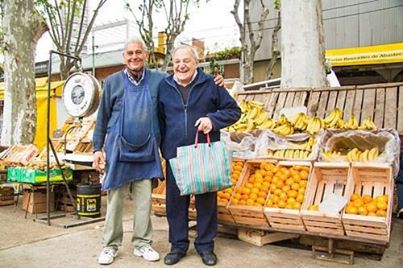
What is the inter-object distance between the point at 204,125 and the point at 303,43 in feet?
10.0

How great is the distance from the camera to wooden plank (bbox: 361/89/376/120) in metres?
5.06

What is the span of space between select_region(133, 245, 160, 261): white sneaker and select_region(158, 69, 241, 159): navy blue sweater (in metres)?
0.86

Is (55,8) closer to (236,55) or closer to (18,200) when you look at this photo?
(236,55)

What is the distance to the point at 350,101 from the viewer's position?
5340 mm

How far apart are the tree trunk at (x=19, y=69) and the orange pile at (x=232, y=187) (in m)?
5.45

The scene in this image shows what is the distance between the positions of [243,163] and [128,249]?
1503 mm

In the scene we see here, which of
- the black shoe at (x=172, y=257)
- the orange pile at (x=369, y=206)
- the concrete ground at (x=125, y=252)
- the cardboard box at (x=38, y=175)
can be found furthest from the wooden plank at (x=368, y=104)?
the cardboard box at (x=38, y=175)

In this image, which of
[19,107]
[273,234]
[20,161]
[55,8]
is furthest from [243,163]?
[55,8]

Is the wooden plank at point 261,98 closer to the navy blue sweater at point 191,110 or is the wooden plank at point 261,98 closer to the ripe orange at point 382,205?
the navy blue sweater at point 191,110

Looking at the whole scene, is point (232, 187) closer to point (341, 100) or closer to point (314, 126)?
point (314, 126)

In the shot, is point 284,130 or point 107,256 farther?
point 284,130

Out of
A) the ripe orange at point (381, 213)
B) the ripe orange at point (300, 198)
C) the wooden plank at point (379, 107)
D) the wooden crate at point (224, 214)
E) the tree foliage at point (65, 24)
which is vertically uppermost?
the tree foliage at point (65, 24)

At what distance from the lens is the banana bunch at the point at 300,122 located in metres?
4.68

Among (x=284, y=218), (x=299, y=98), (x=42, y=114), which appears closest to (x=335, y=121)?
(x=299, y=98)
